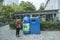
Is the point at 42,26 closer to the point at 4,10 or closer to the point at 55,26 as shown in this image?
the point at 55,26

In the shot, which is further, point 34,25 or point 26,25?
point 34,25

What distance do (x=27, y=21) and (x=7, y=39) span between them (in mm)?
3755

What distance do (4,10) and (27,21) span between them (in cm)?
2479

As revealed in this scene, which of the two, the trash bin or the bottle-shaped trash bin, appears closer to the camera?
the bottle-shaped trash bin

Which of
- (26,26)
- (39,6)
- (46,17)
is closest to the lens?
(26,26)

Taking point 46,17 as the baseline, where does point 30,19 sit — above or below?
above

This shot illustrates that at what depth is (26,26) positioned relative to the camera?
57.4ft

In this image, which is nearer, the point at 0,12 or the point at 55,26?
the point at 55,26

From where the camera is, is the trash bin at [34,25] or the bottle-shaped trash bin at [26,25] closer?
the bottle-shaped trash bin at [26,25]

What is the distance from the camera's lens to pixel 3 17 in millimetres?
40406

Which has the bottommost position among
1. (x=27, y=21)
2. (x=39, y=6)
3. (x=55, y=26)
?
(x=39, y=6)

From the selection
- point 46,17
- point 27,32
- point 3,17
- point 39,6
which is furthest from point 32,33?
point 39,6

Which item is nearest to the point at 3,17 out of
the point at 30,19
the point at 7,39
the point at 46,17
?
the point at 46,17

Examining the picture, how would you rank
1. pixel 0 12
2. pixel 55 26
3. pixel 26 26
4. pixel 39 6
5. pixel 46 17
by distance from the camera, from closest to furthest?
pixel 26 26 < pixel 55 26 < pixel 46 17 < pixel 0 12 < pixel 39 6
